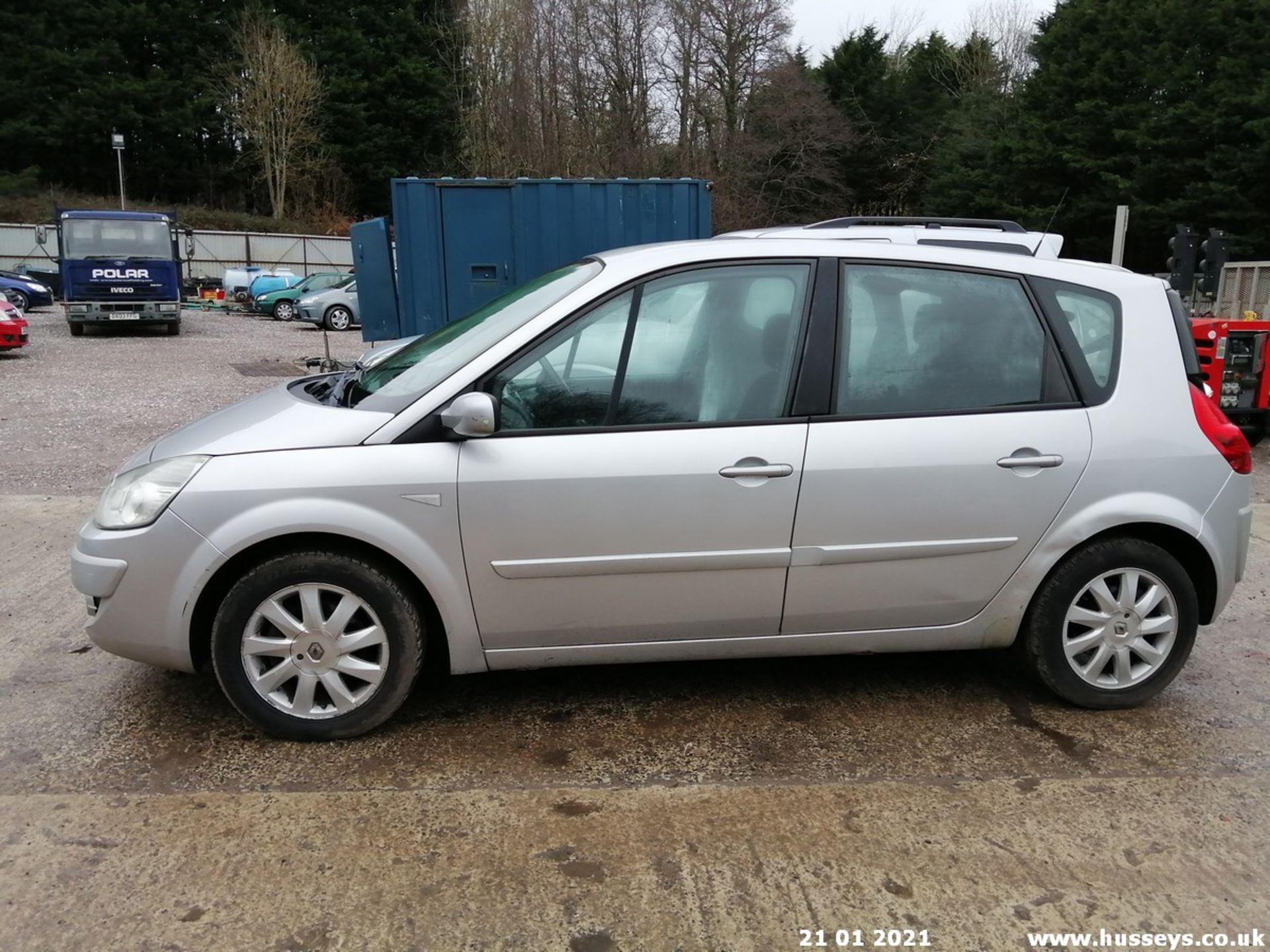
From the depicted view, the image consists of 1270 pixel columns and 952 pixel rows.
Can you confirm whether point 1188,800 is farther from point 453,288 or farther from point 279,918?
point 453,288

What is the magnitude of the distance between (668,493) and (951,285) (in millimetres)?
1319

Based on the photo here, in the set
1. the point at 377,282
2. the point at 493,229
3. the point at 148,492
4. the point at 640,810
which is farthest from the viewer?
the point at 377,282

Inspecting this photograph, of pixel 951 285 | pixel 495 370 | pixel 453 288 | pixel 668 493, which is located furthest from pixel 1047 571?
pixel 453 288

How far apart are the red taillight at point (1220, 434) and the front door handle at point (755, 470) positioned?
61.9 inches

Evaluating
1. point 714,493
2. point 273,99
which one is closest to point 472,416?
point 714,493

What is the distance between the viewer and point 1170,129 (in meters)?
30.5

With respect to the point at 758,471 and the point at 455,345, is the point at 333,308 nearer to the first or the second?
the point at 455,345

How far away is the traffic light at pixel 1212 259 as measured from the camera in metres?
12.7

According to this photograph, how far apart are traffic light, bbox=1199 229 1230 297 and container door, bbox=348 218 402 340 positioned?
Result: 10088 mm

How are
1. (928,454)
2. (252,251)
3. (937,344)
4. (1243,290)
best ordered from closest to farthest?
(928,454) < (937,344) < (1243,290) < (252,251)

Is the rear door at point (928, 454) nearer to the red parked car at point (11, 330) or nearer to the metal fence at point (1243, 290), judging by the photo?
the metal fence at point (1243, 290)

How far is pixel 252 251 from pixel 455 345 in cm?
4047

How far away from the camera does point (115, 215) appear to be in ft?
67.6

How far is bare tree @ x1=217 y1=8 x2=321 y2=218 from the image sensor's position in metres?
44.5
